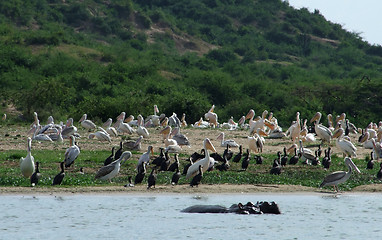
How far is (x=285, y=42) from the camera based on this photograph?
65.6m

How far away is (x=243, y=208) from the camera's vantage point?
38.1ft

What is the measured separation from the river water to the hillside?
54.1 ft

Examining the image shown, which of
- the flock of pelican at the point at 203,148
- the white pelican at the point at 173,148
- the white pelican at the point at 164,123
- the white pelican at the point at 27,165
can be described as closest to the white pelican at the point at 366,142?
the flock of pelican at the point at 203,148

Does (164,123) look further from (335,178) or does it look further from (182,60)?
(182,60)

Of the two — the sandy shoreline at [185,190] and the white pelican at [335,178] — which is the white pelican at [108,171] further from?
the white pelican at [335,178]

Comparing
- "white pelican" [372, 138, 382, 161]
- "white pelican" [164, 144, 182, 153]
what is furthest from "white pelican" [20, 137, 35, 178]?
"white pelican" [372, 138, 382, 161]

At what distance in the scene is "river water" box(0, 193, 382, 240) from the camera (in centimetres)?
1070

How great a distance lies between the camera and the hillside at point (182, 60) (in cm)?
3209

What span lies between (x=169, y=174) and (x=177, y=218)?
10.2ft

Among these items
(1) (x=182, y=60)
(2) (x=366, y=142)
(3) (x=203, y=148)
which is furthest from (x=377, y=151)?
(1) (x=182, y=60)

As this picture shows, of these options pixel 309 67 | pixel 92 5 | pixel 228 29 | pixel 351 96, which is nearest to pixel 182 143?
pixel 351 96

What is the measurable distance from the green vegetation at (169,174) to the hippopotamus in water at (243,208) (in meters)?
2.17

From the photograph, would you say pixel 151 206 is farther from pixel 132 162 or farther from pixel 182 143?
pixel 182 143

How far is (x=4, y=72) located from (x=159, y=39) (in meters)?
23.4
